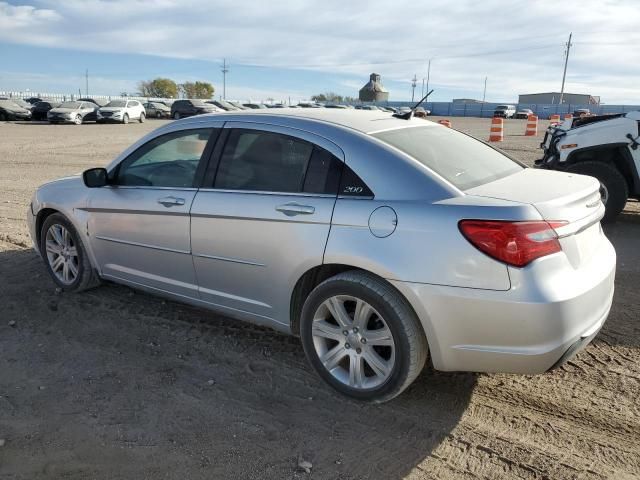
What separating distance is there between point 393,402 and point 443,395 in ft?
1.06

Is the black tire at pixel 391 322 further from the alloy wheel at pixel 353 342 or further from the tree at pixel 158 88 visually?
the tree at pixel 158 88

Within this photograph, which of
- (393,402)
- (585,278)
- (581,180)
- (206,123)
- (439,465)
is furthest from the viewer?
(206,123)

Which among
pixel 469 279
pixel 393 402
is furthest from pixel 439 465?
pixel 469 279

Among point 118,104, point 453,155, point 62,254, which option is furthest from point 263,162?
point 118,104

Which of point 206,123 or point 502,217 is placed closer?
point 502,217

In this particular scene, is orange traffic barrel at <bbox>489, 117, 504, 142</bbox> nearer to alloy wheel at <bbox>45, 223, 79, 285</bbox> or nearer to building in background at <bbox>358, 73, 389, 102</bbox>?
alloy wheel at <bbox>45, 223, 79, 285</bbox>

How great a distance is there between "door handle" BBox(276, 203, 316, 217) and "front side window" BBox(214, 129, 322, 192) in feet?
0.41

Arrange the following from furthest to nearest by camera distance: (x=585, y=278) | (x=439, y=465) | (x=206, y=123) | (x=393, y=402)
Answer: (x=206, y=123)
(x=393, y=402)
(x=585, y=278)
(x=439, y=465)

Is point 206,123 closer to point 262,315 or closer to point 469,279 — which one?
point 262,315

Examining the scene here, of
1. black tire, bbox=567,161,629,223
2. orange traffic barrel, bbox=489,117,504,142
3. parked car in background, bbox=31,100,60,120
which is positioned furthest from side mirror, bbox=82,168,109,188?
parked car in background, bbox=31,100,60,120

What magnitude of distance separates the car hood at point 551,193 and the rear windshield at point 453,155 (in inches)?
3.9

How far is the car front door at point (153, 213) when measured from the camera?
3.94 meters

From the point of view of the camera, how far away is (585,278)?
2.92 metres

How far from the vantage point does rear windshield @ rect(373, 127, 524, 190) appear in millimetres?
3258
